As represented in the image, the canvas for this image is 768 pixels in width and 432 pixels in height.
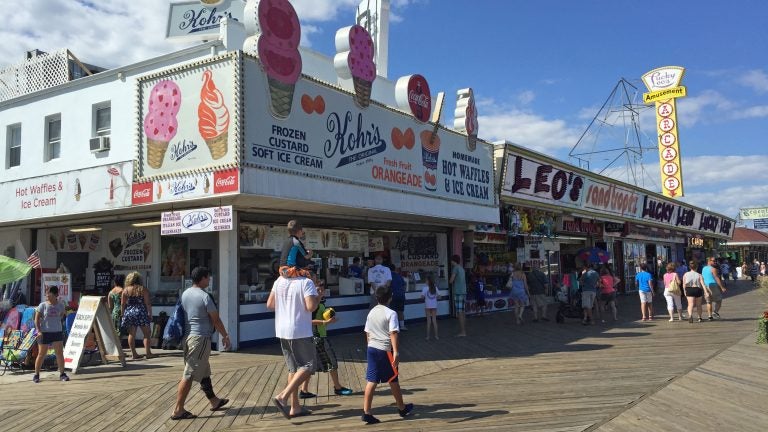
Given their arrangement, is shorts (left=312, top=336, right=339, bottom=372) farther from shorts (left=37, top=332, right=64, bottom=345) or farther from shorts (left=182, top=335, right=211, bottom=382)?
shorts (left=37, top=332, right=64, bottom=345)

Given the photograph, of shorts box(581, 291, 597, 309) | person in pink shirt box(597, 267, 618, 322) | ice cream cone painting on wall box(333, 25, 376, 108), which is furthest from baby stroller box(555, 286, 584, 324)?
ice cream cone painting on wall box(333, 25, 376, 108)

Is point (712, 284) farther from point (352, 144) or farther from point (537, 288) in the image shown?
point (352, 144)

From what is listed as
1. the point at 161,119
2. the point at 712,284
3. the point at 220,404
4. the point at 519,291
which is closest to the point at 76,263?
the point at 161,119

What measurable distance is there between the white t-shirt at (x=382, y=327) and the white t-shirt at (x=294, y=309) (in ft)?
2.25

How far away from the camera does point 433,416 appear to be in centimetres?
646

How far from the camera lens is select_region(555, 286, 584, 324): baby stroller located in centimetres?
1570

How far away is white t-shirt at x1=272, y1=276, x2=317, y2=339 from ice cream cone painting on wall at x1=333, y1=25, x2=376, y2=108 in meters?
6.85

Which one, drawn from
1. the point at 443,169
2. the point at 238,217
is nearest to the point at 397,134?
the point at 443,169

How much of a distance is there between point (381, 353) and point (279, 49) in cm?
657

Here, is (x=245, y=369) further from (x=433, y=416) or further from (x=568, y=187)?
(x=568, y=187)

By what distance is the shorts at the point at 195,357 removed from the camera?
6422 mm

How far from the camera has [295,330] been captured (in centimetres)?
637

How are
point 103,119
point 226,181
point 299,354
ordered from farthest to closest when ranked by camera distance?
point 103,119, point 226,181, point 299,354

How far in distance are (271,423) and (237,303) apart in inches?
215
